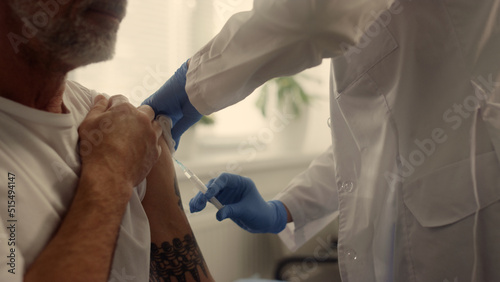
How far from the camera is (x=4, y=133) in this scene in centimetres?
72

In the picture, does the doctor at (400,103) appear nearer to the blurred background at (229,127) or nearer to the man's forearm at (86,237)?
the man's forearm at (86,237)

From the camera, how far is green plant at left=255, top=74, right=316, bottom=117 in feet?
8.91

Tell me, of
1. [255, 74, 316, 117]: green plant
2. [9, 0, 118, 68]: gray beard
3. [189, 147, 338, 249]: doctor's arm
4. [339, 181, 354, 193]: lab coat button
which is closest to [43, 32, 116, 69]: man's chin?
[9, 0, 118, 68]: gray beard

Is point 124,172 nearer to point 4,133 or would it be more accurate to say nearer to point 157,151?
point 157,151

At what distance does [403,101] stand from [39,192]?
2.87 ft

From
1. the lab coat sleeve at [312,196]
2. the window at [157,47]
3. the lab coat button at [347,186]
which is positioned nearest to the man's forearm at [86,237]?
the lab coat button at [347,186]

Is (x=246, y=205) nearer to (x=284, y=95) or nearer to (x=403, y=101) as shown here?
(x=403, y=101)

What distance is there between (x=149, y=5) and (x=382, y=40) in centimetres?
146

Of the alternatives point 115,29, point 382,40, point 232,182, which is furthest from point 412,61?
point 115,29

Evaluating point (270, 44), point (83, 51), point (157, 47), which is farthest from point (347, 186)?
point (157, 47)

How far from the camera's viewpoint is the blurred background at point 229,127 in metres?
1.98

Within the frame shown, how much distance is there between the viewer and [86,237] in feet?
2.17

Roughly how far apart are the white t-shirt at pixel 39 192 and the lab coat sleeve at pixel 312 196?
0.73m

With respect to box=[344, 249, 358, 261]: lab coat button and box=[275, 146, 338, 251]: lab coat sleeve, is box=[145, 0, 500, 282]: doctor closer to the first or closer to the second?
box=[344, 249, 358, 261]: lab coat button
